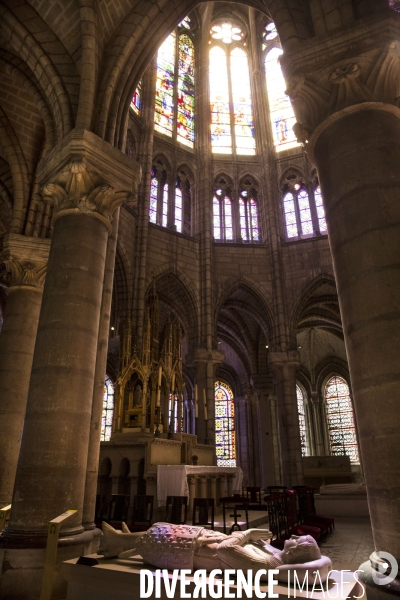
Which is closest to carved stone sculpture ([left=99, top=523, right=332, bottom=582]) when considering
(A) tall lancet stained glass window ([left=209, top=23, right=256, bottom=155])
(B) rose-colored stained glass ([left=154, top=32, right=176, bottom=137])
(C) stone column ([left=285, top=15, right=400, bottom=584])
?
(C) stone column ([left=285, top=15, right=400, bottom=584])

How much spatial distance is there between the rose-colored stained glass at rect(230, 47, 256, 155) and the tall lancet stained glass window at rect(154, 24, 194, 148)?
96.2 inches

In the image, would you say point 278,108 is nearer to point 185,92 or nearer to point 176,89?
point 185,92

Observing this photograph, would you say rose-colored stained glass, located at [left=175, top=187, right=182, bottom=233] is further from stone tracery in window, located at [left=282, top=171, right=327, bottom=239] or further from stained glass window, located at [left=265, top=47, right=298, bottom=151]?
stained glass window, located at [left=265, top=47, right=298, bottom=151]

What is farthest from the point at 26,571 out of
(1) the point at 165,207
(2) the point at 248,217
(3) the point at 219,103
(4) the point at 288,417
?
(3) the point at 219,103

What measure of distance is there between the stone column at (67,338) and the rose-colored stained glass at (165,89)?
14426 mm

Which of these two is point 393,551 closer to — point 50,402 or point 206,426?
point 50,402

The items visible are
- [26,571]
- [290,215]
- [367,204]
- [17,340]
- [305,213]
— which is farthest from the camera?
[290,215]

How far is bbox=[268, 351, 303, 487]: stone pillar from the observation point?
640 inches

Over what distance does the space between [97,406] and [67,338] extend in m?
1.55

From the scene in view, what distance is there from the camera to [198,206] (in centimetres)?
1961

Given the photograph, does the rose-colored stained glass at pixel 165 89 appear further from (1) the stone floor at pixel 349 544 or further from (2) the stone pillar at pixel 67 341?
(1) the stone floor at pixel 349 544

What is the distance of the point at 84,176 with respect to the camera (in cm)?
645

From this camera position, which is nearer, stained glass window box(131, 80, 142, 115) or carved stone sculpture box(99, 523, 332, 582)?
carved stone sculpture box(99, 523, 332, 582)

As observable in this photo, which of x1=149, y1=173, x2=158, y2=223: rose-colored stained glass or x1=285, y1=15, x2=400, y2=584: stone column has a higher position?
x1=149, y1=173, x2=158, y2=223: rose-colored stained glass
